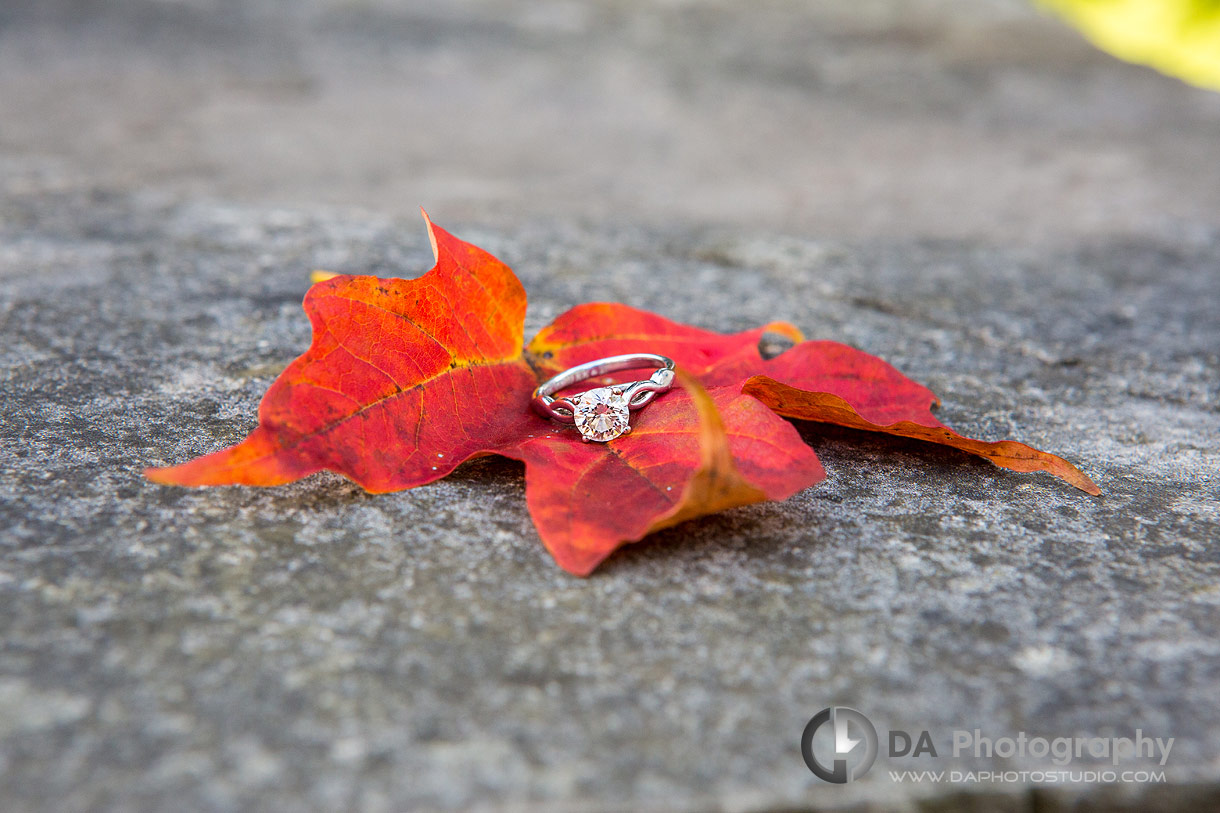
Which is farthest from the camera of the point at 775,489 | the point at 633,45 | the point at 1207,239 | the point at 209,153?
the point at 633,45

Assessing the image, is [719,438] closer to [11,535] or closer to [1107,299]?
[11,535]

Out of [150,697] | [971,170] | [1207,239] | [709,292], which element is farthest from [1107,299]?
[150,697]

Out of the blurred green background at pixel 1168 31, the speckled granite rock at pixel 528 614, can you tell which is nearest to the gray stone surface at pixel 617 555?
the speckled granite rock at pixel 528 614

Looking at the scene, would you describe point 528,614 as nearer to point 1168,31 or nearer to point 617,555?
point 617,555

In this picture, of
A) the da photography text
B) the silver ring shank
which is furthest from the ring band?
the da photography text

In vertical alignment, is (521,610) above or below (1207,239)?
below

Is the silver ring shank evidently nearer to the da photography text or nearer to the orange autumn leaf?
the orange autumn leaf
